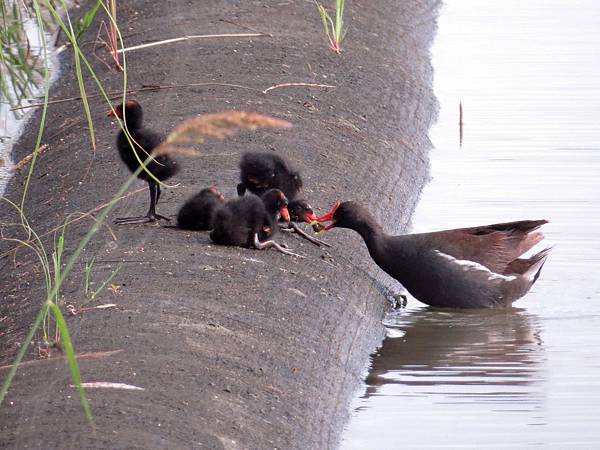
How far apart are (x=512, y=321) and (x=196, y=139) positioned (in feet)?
15.5

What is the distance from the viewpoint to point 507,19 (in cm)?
1622

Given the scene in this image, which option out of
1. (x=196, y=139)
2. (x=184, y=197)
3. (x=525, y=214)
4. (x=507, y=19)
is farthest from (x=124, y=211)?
(x=507, y=19)

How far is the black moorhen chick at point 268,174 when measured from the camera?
8.65 metres

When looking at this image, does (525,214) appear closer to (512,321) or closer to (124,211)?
(512,321)

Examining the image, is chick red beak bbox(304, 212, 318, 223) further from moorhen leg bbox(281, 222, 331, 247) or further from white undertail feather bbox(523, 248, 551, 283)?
white undertail feather bbox(523, 248, 551, 283)

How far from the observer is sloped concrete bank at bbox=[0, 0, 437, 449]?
18.5 ft

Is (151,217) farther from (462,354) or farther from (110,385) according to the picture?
(110,385)

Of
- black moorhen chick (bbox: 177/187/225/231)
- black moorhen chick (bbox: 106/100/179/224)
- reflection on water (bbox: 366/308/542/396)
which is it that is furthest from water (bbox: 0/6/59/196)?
reflection on water (bbox: 366/308/542/396)

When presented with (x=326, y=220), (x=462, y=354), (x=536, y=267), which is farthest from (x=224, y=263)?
(x=536, y=267)

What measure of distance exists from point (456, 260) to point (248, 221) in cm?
140

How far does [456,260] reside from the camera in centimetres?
837

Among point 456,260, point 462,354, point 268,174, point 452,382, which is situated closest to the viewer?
point 452,382

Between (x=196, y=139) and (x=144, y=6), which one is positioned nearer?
(x=196, y=139)

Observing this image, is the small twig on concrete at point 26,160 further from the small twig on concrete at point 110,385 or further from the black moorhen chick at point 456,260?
the small twig on concrete at point 110,385
